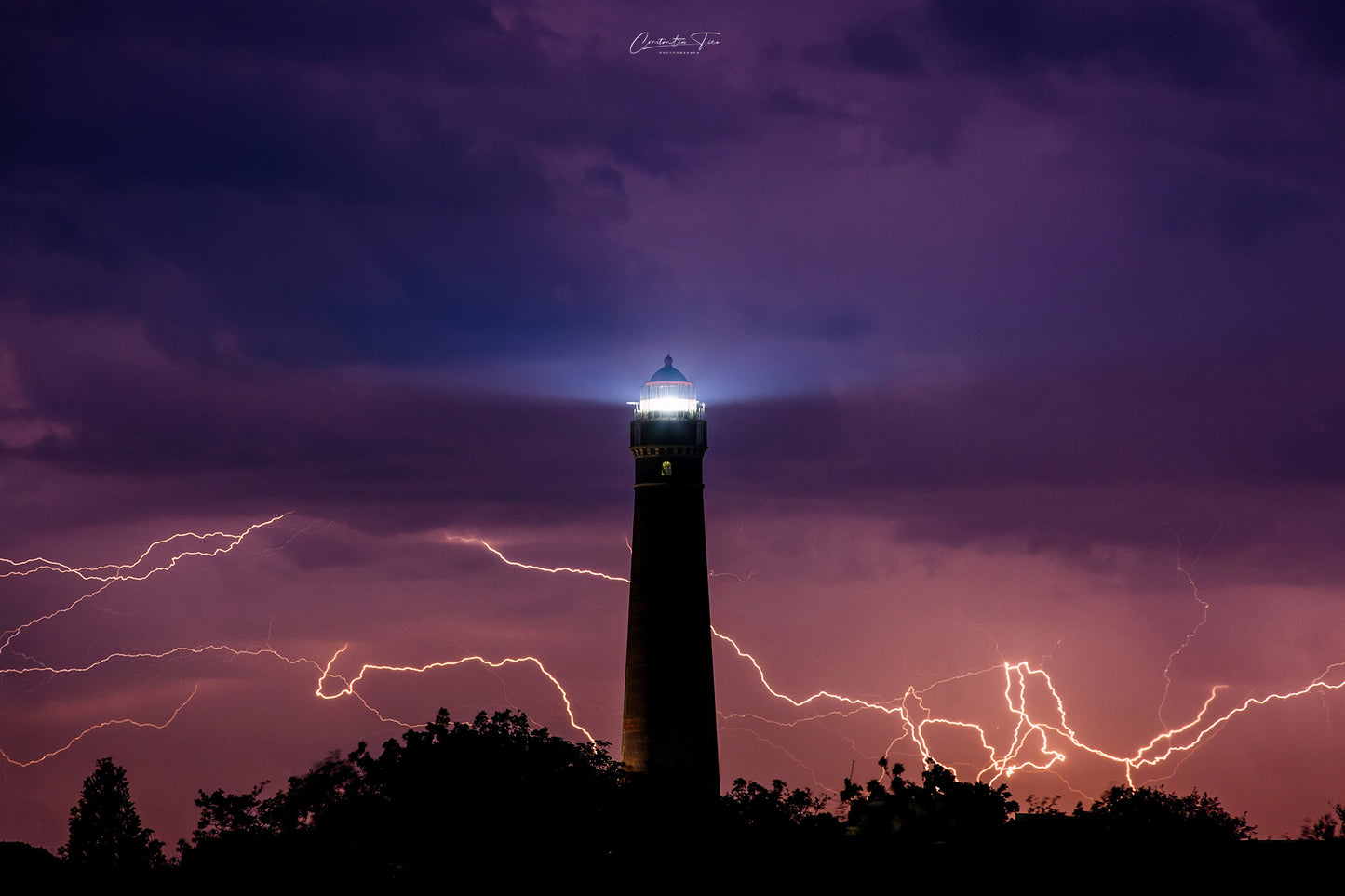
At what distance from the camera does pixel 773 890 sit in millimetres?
50906

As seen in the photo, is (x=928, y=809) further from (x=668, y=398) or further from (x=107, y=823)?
(x=107, y=823)

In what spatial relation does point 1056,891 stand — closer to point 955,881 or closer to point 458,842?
point 955,881

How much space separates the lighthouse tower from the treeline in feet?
4.91

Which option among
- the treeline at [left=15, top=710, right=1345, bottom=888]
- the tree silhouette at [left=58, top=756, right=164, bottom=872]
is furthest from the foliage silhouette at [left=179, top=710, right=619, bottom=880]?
the tree silhouette at [left=58, top=756, right=164, bottom=872]

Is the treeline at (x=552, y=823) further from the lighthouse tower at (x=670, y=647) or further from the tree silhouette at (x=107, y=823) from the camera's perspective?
the tree silhouette at (x=107, y=823)

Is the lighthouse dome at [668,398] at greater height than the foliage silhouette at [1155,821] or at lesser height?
greater

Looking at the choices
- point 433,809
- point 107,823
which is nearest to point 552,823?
point 433,809

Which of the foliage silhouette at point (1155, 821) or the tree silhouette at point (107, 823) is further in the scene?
the tree silhouette at point (107, 823)

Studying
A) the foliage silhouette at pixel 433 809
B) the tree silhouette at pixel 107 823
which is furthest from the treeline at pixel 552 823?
the tree silhouette at pixel 107 823

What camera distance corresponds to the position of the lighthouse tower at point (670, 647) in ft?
247

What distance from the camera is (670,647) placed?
249 ft

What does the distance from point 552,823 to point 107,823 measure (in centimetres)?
3844

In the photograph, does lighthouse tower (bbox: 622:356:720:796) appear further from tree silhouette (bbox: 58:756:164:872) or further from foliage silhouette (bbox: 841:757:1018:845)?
tree silhouette (bbox: 58:756:164:872)

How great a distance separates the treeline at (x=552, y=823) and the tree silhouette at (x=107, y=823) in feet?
85.2
